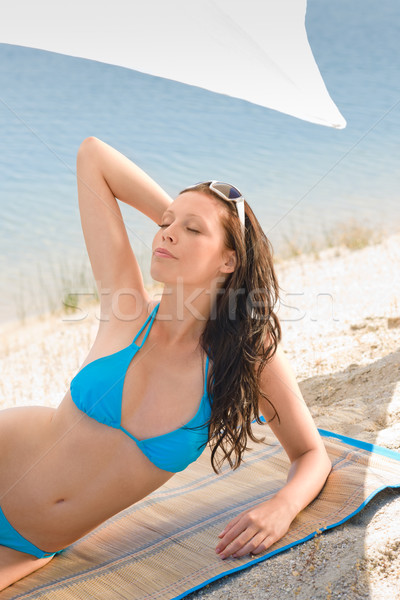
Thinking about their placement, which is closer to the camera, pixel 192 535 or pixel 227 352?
pixel 227 352

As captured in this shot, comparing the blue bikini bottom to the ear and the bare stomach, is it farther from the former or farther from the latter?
the ear

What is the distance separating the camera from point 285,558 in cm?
191

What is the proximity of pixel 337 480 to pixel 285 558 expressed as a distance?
1.59 feet

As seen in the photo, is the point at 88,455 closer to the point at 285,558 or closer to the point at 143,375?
the point at 143,375

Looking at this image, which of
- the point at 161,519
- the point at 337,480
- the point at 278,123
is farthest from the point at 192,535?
the point at 278,123

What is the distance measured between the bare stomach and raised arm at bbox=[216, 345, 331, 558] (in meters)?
0.33

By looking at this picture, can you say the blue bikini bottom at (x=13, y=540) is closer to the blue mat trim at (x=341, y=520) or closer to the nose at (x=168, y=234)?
the blue mat trim at (x=341, y=520)

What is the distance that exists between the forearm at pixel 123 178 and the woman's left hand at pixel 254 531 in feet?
3.26

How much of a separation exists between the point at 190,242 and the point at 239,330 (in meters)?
0.35

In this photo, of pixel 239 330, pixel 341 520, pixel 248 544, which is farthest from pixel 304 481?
pixel 239 330

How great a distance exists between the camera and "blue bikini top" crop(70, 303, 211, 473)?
5.73 ft

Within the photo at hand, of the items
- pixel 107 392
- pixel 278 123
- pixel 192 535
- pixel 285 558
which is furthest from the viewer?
pixel 278 123

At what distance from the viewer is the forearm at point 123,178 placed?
1.95 metres

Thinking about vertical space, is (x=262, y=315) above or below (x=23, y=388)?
above
